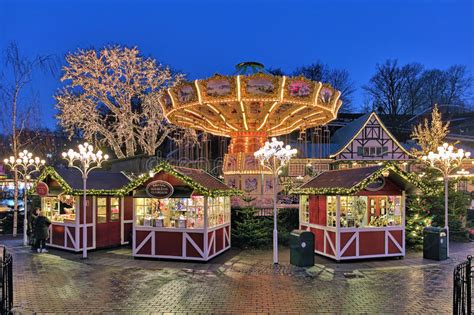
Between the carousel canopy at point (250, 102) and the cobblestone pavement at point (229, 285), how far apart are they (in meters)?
6.53

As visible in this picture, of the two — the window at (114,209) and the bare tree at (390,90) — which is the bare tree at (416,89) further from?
the window at (114,209)

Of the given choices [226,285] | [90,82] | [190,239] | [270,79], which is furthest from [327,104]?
[90,82]

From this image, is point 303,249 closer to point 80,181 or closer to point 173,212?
point 173,212

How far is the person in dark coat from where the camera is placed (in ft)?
47.9

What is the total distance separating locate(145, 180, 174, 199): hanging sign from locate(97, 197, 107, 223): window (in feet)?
11.7

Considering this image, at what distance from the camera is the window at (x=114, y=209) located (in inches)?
627

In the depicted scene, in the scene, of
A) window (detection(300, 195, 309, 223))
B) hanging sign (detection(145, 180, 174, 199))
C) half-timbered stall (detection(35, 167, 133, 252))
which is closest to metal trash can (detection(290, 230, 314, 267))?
window (detection(300, 195, 309, 223))

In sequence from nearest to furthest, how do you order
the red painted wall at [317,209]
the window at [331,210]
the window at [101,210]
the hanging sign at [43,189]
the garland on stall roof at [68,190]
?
the window at [331,210]
the red painted wall at [317,209]
the garland on stall roof at [68,190]
the hanging sign at [43,189]
the window at [101,210]

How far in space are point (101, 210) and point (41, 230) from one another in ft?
7.33

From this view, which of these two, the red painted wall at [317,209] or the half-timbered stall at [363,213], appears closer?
the half-timbered stall at [363,213]

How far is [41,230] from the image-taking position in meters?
14.6

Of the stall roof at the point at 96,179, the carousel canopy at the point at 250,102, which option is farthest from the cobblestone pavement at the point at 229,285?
the carousel canopy at the point at 250,102

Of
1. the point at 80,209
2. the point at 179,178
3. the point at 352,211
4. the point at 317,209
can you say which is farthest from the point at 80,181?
the point at 352,211

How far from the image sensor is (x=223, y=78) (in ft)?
51.7
